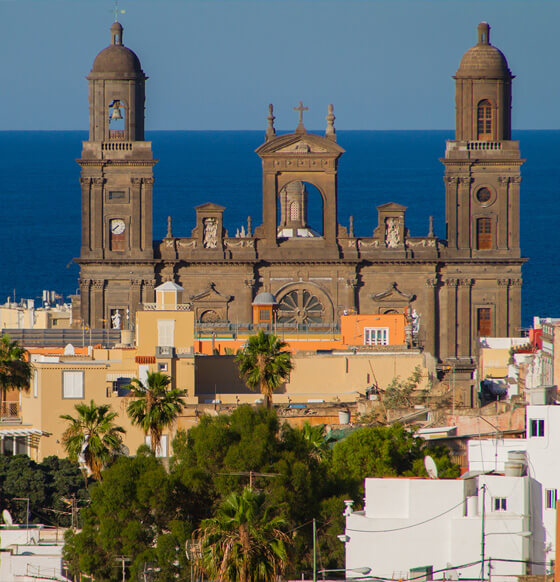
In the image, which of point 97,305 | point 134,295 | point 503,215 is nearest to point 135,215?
point 134,295

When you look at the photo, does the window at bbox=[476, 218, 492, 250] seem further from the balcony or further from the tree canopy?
the tree canopy

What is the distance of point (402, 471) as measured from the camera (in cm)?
6088

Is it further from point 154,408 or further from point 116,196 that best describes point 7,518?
point 116,196

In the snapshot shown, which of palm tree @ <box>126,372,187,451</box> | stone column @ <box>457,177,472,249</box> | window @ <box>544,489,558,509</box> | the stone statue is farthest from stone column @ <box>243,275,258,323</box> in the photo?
window @ <box>544,489,558,509</box>

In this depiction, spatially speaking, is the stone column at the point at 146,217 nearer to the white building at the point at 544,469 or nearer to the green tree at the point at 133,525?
the green tree at the point at 133,525

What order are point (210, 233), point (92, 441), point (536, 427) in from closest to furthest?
point (536, 427), point (92, 441), point (210, 233)

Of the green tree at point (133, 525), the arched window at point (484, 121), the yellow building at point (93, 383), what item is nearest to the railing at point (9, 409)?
the yellow building at point (93, 383)

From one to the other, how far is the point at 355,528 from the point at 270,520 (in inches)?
67.5

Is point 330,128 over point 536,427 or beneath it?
over

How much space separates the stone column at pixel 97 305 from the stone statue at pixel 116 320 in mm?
390

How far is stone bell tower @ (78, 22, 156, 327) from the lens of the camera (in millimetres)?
106125

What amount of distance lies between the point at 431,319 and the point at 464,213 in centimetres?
469

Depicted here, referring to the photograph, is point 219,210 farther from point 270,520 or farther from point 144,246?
point 270,520

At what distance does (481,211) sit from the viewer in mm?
107688
